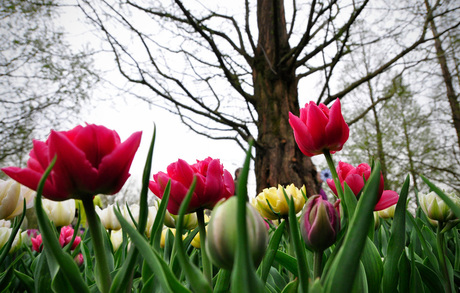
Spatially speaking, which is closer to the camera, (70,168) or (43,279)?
(70,168)

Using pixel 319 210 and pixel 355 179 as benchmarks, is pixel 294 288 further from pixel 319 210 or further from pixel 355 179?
pixel 355 179

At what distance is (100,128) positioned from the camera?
0.22 m

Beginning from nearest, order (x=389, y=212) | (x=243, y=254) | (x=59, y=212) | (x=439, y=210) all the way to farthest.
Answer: (x=243, y=254) → (x=439, y=210) → (x=59, y=212) → (x=389, y=212)

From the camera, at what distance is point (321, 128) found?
38cm

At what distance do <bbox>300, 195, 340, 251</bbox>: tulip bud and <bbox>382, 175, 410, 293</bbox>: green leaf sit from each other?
62mm

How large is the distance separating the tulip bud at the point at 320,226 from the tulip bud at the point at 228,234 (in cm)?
8

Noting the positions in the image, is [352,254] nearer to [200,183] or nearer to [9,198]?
[200,183]

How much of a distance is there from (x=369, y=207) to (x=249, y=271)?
78mm

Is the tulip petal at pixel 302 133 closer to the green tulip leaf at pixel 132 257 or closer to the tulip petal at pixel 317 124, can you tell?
the tulip petal at pixel 317 124

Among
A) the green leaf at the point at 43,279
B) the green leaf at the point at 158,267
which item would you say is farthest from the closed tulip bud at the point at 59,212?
the green leaf at the point at 158,267

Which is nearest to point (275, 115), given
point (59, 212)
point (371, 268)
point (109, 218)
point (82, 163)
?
point (109, 218)

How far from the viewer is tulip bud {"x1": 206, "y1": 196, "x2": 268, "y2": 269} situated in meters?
0.16

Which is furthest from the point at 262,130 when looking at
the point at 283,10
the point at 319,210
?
the point at 319,210

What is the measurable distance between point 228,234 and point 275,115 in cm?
243
